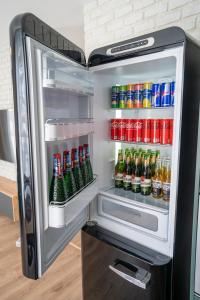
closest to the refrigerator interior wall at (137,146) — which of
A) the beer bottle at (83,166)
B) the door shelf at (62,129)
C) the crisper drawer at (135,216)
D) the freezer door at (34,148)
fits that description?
the crisper drawer at (135,216)

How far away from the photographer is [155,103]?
1.10 meters

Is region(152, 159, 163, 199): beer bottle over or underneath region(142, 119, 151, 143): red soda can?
underneath

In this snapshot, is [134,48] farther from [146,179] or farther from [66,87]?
[146,179]

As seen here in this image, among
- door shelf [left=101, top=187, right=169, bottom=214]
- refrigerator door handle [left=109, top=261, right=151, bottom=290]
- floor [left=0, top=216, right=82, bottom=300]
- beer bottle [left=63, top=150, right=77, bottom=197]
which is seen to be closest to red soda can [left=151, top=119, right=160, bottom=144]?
door shelf [left=101, top=187, right=169, bottom=214]

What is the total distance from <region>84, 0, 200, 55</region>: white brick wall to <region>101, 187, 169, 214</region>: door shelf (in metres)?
0.95

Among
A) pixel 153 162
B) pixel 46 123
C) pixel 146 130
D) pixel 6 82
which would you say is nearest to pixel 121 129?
pixel 146 130

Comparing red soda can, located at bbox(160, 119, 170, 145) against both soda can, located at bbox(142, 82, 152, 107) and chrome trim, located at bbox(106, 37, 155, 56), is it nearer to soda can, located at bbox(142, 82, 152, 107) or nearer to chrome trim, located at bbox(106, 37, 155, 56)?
soda can, located at bbox(142, 82, 152, 107)

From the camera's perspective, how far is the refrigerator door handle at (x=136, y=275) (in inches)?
37.3

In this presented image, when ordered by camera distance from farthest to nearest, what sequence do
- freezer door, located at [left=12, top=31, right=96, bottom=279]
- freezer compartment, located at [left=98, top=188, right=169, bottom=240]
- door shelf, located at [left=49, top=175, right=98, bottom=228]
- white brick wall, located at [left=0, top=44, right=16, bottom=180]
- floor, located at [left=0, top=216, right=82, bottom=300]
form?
white brick wall, located at [left=0, top=44, right=16, bottom=180] → floor, located at [left=0, top=216, right=82, bottom=300] → freezer compartment, located at [left=98, top=188, right=169, bottom=240] → door shelf, located at [left=49, top=175, right=98, bottom=228] → freezer door, located at [left=12, top=31, right=96, bottom=279]

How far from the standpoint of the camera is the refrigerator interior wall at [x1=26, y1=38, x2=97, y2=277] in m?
0.70

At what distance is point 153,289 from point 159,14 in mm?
1542

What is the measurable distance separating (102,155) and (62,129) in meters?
0.54

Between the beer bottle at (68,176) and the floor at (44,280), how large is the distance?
1.06 m

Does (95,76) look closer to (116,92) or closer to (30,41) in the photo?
(116,92)
